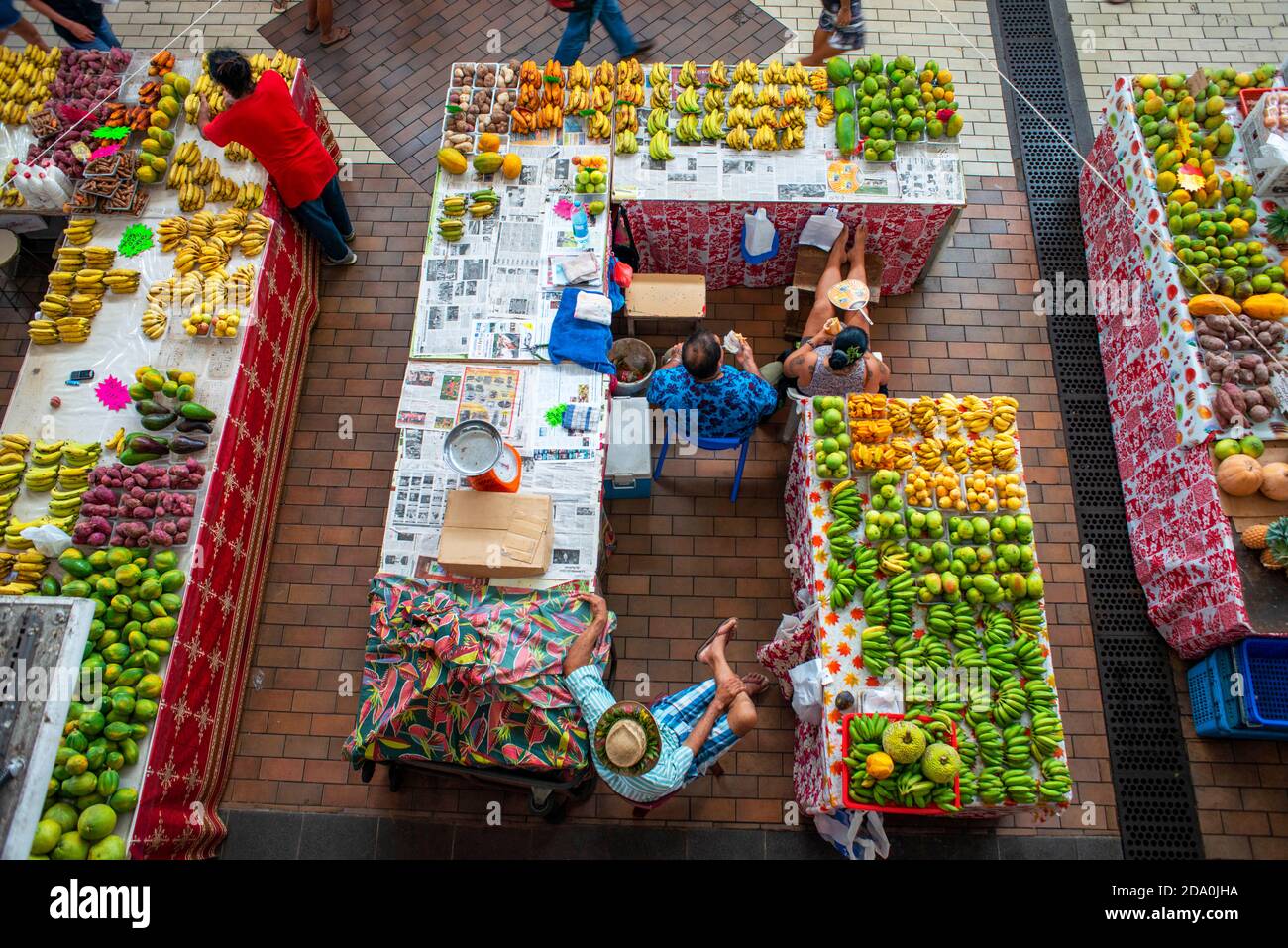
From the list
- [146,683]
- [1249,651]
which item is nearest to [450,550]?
[146,683]

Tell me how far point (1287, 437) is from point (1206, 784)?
2566 millimetres

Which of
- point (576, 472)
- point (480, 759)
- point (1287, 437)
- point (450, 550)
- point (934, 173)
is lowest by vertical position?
point (480, 759)

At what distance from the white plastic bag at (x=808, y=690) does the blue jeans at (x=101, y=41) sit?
9.09 m

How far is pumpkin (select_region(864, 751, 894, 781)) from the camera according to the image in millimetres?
4914

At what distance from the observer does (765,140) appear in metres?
7.26

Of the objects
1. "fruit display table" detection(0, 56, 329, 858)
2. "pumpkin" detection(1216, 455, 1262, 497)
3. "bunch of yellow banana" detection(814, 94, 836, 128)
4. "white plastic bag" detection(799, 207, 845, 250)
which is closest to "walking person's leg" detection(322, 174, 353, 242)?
"fruit display table" detection(0, 56, 329, 858)

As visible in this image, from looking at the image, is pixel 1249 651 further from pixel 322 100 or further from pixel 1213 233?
pixel 322 100

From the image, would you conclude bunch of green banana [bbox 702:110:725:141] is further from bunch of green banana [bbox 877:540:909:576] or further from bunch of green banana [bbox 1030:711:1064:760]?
bunch of green banana [bbox 1030:711:1064:760]

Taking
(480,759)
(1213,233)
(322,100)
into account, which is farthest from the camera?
(322,100)

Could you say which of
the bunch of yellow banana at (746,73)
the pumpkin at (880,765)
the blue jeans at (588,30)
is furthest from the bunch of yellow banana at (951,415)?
the blue jeans at (588,30)

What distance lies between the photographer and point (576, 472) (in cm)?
605

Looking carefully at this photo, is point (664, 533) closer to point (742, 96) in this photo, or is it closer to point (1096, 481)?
point (1096, 481)

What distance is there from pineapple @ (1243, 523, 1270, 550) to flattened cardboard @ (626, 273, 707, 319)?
4297mm
